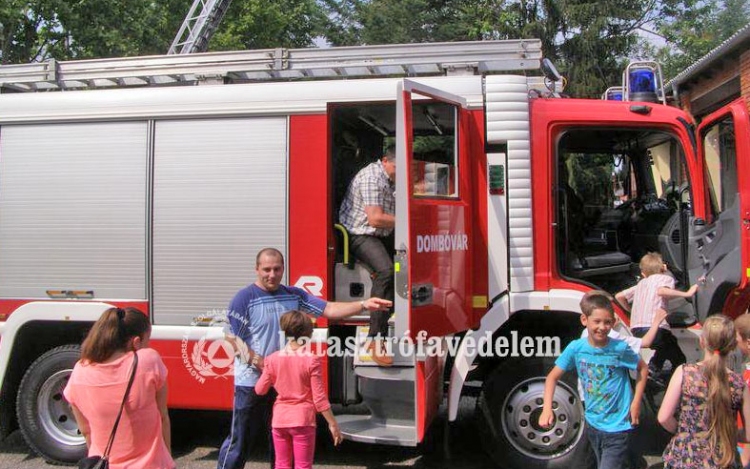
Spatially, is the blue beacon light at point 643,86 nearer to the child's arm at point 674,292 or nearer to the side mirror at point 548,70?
the side mirror at point 548,70

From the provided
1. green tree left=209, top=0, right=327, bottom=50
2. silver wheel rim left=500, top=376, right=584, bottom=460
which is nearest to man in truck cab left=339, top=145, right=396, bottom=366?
silver wheel rim left=500, top=376, right=584, bottom=460

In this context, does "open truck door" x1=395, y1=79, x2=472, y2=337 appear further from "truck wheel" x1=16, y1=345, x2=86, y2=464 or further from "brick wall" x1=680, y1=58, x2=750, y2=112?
"brick wall" x1=680, y1=58, x2=750, y2=112

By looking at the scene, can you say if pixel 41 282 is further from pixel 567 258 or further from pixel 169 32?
pixel 169 32

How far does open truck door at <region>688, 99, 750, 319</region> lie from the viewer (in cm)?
440

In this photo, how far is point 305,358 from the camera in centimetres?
404

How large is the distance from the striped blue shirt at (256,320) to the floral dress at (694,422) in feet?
7.86

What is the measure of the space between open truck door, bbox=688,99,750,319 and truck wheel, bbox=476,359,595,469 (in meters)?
1.18

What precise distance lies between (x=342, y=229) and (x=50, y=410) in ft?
9.42

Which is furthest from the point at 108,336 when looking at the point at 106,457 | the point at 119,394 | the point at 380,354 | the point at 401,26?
the point at 401,26

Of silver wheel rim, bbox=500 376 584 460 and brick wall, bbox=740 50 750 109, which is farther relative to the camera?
brick wall, bbox=740 50 750 109

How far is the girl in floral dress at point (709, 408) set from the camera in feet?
10.8

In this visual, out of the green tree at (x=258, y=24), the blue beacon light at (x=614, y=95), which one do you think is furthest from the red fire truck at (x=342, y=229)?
the green tree at (x=258, y=24)

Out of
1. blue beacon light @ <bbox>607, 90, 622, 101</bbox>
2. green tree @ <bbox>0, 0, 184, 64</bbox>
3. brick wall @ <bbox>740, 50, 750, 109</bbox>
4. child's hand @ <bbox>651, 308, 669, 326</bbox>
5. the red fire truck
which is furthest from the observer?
green tree @ <bbox>0, 0, 184, 64</bbox>

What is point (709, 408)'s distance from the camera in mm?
3297
